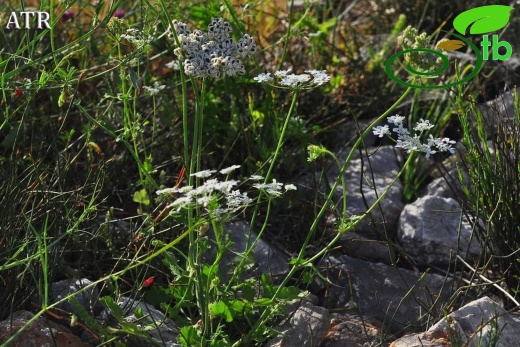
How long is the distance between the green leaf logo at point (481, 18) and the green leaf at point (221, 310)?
2.25m

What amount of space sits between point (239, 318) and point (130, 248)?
0.45m

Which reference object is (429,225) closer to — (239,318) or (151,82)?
(239,318)

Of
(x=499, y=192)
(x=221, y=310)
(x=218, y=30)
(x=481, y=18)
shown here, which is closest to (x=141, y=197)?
(x=221, y=310)

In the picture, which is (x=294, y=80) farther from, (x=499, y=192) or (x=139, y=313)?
(x=499, y=192)

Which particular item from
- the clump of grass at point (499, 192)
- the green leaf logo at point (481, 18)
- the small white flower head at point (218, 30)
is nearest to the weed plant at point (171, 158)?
the small white flower head at point (218, 30)

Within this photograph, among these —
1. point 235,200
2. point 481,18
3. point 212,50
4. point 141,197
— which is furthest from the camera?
point 481,18

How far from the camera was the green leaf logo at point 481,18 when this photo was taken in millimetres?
4293

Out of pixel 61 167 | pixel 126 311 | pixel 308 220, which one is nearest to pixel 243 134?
pixel 308 220

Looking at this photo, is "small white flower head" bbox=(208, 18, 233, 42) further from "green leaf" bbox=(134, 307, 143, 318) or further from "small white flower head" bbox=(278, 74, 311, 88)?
"green leaf" bbox=(134, 307, 143, 318)

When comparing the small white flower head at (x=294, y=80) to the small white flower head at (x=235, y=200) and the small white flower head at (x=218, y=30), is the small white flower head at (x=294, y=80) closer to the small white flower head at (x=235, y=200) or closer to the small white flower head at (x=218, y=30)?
the small white flower head at (x=218, y=30)

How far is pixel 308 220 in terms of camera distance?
337 cm

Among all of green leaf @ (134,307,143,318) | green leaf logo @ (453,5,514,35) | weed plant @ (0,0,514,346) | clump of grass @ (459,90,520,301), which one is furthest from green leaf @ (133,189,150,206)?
green leaf logo @ (453,5,514,35)

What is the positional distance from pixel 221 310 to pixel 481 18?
247cm

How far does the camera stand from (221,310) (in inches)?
100
